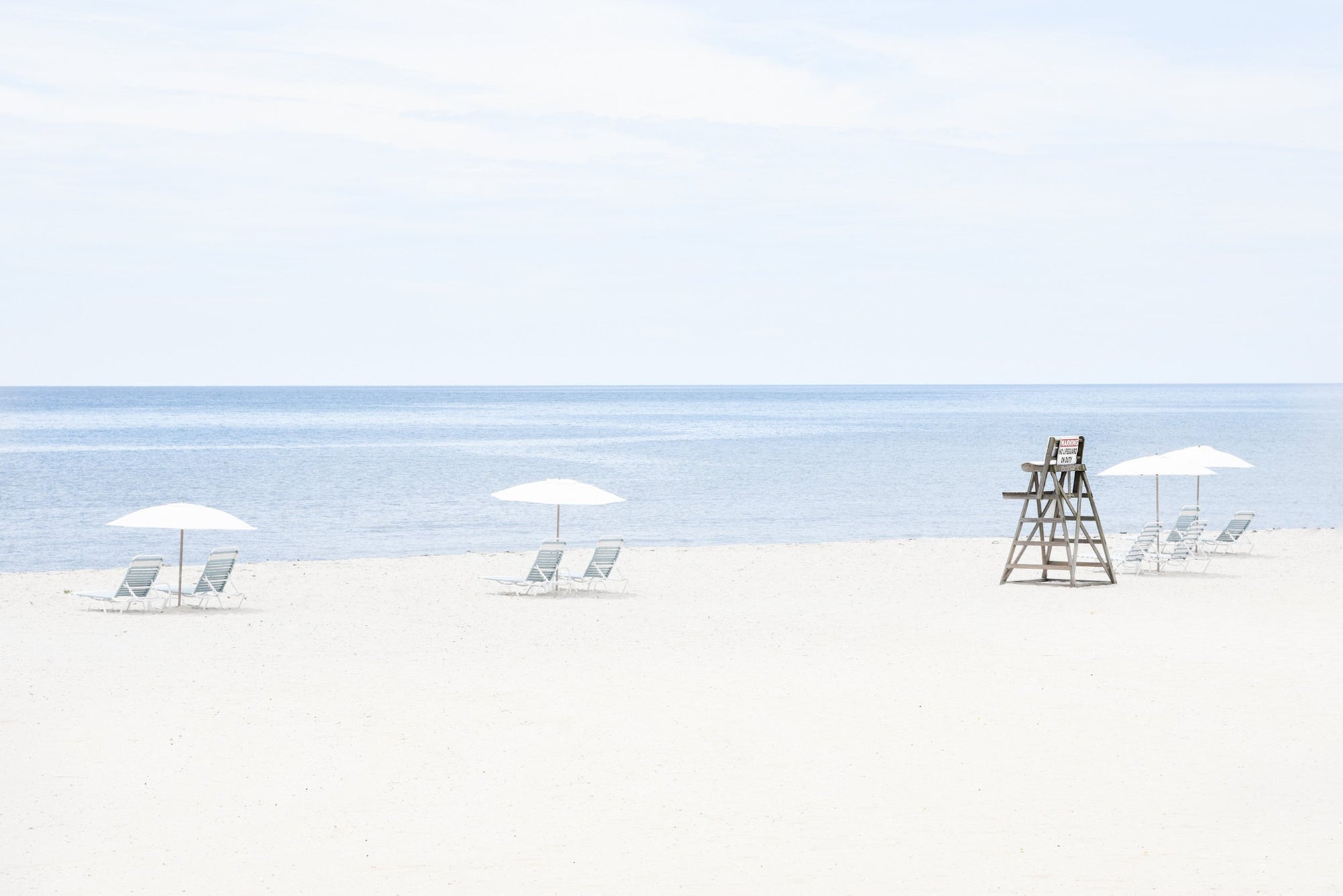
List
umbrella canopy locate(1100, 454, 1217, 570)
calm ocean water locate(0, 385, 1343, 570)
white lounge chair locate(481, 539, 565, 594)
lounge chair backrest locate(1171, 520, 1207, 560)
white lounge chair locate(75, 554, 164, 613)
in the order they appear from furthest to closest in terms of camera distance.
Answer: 1. calm ocean water locate(0, 385, 1343, 570)
2. umbrella canopy locate(1100, 454, 1217, 570)
3. lounge chair backrest locate(1171, 520, 1207, 560)
4. white lounge chair locate(481, 539, 565, 594)
5. white lounge chair locate(75, 554, 164, 613)

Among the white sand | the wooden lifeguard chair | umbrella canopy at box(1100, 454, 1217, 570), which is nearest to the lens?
the white sand

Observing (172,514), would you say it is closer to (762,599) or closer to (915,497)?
(762,599)

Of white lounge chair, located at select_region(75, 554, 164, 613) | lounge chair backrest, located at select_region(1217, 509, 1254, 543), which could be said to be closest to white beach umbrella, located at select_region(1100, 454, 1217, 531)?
lounge chair backrest, located at select_region(1217, 509, 1254, 543)

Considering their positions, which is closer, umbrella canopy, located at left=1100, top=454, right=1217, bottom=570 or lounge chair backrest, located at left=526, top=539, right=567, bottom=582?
lounge chair backrest, located at left=526, top=539, right=567, bottom=582

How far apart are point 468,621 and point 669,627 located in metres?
1.96

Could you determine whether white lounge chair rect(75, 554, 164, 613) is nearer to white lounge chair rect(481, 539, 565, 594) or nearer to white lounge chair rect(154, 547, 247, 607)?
white lounge chair rect(154, 547, 247, 607)

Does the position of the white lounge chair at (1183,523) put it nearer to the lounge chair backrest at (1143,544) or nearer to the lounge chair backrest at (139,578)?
the lounge chair backrest at (1143,544)

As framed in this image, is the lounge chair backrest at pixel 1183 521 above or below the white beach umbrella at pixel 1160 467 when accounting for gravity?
below

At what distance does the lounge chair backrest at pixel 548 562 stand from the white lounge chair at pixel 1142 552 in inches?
268

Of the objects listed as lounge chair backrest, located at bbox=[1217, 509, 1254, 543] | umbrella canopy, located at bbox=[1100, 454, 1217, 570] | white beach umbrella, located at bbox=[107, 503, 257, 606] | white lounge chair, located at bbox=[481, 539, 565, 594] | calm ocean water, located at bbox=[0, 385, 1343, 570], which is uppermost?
umbrella canopy, located at bbox=[1100, 454, 1217, 570]

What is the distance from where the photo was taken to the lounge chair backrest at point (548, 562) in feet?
51.2

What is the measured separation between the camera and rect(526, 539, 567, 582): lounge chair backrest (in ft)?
51.2

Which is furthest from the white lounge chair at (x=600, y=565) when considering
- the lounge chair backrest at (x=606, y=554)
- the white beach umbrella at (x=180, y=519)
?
the white beach umbrella at (x=180, y=519)

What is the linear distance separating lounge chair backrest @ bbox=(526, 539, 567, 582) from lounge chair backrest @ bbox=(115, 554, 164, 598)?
3.91 meters
